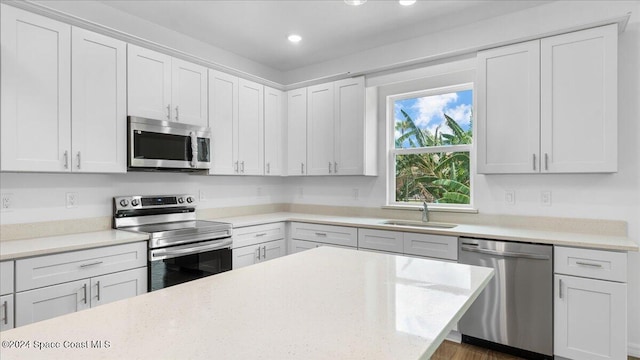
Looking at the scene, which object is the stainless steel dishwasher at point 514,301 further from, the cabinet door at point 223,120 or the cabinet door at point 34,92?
the cabinet door at point 34,92

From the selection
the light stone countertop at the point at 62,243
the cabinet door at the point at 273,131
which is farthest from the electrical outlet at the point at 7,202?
the cabinet door at the point at 273,131

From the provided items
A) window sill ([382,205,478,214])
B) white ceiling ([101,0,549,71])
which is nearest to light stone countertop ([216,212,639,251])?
window sill ([382,205,478,214])

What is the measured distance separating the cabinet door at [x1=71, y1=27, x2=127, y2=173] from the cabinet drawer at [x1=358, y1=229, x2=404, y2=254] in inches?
82.7

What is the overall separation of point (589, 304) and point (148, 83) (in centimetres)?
359

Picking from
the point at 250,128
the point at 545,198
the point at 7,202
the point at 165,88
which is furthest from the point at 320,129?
the point at 7,202

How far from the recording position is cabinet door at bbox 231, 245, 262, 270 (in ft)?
10.8

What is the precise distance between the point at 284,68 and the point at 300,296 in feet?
12.8

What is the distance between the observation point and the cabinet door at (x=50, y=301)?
6.47ft

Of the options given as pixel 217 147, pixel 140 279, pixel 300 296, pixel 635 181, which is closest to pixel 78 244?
pixel 140 279

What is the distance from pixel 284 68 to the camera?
4.57m

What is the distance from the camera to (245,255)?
3.39 meters

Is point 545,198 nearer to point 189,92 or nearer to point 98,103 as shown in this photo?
point 189,92

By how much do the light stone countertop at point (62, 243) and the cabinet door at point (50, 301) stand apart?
0.72 feet

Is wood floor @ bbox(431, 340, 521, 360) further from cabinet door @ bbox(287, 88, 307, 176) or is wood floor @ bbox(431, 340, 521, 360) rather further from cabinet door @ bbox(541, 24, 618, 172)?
cabinet door @ bbox(287, 88, 307, 176)
